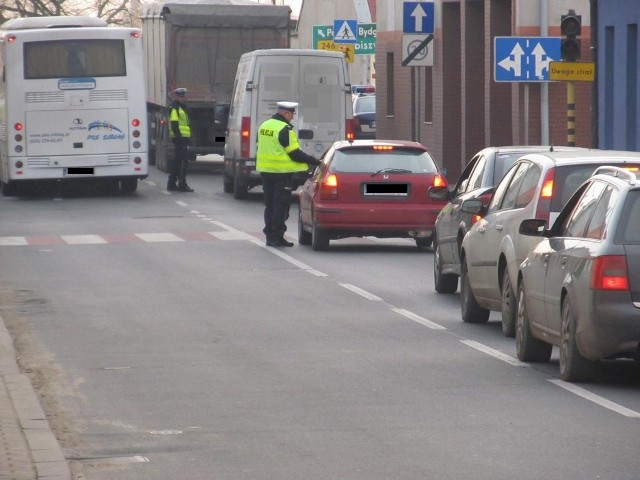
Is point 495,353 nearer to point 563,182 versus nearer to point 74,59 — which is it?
point 563,182

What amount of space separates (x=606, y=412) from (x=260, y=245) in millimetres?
14126

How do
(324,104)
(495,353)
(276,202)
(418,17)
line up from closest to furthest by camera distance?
(495,353), (276,202), (418,17), (324,104)

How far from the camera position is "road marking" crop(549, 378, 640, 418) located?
33.0ft

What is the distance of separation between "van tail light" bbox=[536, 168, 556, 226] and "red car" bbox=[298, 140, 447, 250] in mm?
8722

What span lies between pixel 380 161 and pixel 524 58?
5002 millimetres

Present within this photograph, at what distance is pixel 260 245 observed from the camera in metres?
24.0

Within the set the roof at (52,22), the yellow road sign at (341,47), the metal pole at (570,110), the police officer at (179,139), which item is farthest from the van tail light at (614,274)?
the yellow road sign at (341,47)

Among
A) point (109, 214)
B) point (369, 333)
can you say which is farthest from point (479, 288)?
point (109, 214)

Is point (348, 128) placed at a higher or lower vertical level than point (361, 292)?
higher

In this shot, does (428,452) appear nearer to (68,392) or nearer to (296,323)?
(68,392)

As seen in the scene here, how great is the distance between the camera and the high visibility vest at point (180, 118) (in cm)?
3588

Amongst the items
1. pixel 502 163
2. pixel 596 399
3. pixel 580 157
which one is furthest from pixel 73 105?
pixel 596 399

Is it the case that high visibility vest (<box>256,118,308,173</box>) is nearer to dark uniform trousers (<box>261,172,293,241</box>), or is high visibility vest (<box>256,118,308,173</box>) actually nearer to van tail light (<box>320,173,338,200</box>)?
dark uniform trousers (<box>261,172,293,241</box>)

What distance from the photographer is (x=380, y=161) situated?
22.5m
